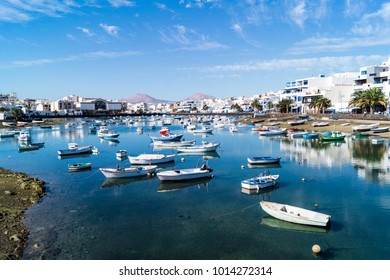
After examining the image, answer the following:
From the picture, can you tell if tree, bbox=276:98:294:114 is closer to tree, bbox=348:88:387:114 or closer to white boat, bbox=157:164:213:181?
tree, bbox=348:88:387:114

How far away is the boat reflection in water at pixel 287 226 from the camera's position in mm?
19344

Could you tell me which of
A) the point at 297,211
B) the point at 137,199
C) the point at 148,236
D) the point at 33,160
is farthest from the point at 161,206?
the point at 33,160

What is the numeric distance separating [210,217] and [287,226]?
491 centimetres

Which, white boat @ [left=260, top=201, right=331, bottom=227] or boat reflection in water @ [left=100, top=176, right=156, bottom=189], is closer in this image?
white boat @ [left=260, top=201, right=331, bottom=227]

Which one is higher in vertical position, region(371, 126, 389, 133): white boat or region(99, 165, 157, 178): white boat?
region(371, 126, 389, 133): white boat

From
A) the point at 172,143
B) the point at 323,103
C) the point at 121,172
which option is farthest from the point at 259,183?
the point at 323,103

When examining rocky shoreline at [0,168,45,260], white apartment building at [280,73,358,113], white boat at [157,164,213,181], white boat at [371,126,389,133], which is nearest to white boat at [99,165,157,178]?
white boat at [157,164,213,181]

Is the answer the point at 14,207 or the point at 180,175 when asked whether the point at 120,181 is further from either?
the point at 14,207

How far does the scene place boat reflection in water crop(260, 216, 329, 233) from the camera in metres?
19.3

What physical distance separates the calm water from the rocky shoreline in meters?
0.57

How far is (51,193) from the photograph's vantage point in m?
28.2

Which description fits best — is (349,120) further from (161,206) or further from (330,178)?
(161,206)

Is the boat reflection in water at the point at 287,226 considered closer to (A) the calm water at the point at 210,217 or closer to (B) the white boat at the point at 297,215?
(A) the calm water at the point at 210,217

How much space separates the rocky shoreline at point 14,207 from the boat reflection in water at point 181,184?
33.6 feet
